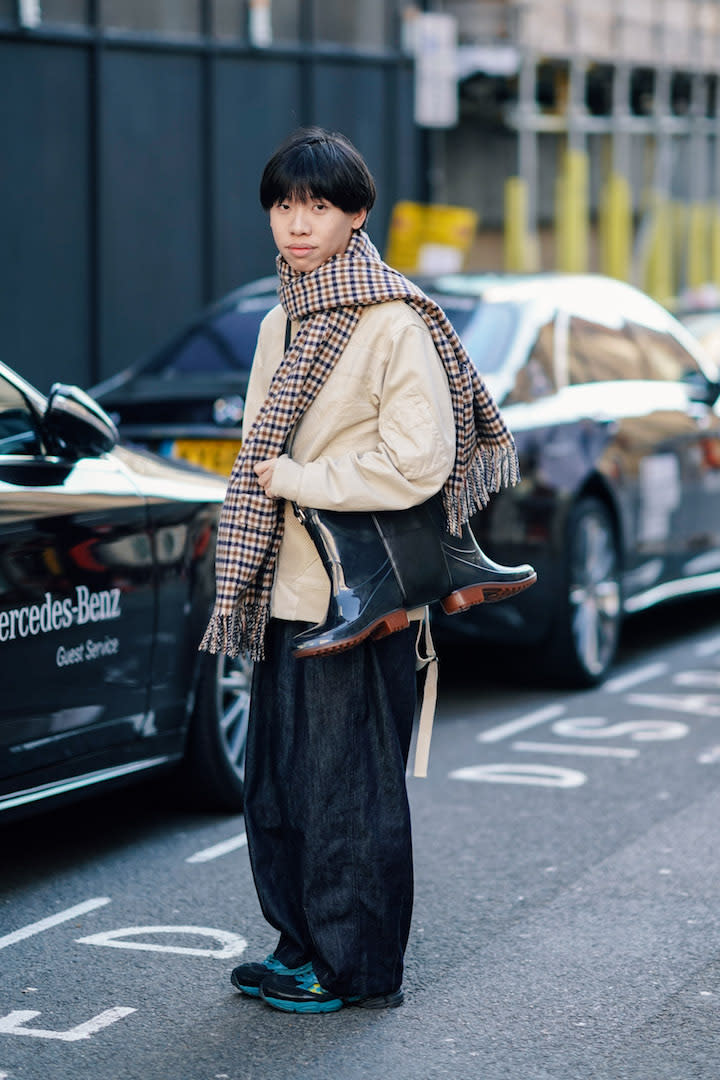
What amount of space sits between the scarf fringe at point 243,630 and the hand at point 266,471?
0.93 feet

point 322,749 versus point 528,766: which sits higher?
point 322,749

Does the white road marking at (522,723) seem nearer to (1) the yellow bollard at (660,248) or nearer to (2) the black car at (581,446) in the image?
(2) the black car at (581,446)

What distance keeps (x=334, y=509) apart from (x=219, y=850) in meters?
1.98

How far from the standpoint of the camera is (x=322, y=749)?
4242mm

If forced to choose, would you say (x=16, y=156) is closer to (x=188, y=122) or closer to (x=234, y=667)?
(x=188, y=122)

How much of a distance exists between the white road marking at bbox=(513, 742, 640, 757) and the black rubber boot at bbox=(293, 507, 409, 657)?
10.2 feet

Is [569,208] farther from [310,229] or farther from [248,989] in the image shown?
[248,989]

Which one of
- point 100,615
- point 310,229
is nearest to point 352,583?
point 310,229

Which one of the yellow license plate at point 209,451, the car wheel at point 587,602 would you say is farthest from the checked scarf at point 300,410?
the car wheel at point 587,602

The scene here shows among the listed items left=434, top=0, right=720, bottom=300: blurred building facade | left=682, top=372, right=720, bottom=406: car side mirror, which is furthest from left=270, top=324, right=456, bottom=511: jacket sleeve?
left=434, top=0, right=720, bottom=300: blurred building facade

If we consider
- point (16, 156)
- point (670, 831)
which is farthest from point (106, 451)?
point (16, 156)

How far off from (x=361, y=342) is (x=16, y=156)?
10.3 m

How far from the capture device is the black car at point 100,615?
5.08 m

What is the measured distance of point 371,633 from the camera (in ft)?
13.5
